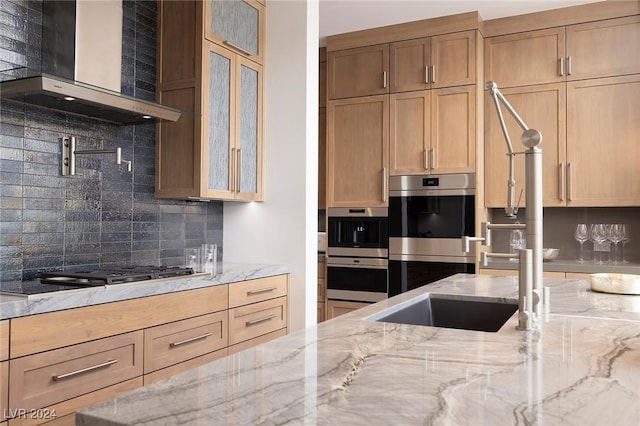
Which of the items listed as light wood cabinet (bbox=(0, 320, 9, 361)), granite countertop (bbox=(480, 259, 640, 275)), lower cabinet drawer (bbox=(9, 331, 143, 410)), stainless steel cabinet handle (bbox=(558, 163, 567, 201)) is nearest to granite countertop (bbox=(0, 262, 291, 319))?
light wood cabinet (bbox=(0, 320, 9, 361))

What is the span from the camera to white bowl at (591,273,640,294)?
6.34ft

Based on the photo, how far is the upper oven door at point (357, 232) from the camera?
429 centimetres

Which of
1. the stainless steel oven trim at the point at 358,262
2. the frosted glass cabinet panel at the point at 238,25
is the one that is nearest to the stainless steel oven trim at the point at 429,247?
the stainless steel oven trim at the point at 358,262

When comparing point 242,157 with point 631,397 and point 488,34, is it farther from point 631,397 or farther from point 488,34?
point 631,397

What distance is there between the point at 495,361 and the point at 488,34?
3.75 m

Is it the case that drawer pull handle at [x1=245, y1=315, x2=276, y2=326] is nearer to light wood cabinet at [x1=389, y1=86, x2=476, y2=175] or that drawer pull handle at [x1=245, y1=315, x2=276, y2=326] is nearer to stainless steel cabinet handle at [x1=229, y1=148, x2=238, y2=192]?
stainless steel cabinet handle at [x1=229, y1=148, x2=238, y2=192]

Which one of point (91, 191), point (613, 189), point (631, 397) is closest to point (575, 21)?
point (613, 189)

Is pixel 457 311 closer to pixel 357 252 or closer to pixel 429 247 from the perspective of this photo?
pixel 429 247

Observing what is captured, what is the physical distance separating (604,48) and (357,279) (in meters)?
2.52

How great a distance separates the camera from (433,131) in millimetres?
4164

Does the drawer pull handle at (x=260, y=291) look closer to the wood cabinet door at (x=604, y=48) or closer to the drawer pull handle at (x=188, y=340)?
the drawer pull handle at (x=188, y=340)

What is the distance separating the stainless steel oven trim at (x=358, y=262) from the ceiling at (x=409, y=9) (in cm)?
193

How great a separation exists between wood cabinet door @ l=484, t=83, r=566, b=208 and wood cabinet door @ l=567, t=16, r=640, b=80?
0.21 metres

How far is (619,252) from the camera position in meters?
4.02
